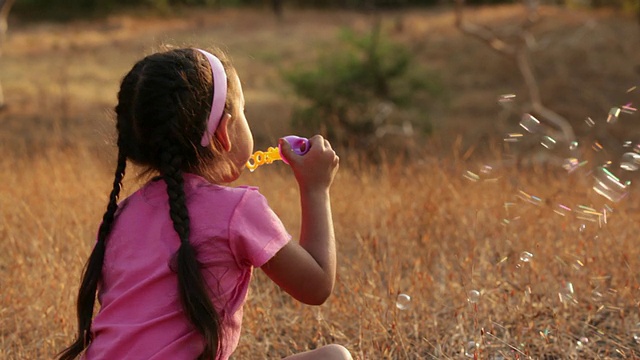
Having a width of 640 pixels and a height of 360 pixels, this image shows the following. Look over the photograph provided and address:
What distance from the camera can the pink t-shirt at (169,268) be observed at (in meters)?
1.98

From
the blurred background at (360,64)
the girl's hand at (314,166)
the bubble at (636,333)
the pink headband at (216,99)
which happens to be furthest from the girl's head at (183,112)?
the blurred background at (360,64)

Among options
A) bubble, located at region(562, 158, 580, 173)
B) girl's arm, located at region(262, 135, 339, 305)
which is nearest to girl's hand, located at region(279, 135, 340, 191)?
girl's arm, located at region(262, 135, 339, 305)

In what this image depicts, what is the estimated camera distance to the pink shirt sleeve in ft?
6.48

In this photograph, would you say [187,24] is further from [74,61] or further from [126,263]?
[126,263]

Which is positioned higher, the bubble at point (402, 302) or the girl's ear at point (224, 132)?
the girl's ear at point (224, 132)

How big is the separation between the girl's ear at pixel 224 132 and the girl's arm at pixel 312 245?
15 centimetres

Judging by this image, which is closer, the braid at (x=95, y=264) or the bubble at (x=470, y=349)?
the braid at (x=95, y=264)

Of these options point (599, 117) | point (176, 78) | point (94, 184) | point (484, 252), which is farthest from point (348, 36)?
point (176, 78)

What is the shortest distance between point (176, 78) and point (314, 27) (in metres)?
15.6

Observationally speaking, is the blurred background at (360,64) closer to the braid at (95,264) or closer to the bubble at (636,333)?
the bubble at (636,333)

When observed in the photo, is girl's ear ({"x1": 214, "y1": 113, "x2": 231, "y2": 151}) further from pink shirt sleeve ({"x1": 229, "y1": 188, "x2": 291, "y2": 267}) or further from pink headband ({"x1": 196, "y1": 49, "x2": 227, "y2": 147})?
pink shirt sleeve ({"x1": 229, "y1": 188, "x2": 291, "y2": 267})

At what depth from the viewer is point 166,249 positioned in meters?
2.01

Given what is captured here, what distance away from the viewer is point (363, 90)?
9.73m

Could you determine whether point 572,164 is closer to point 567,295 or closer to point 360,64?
point 567,295
